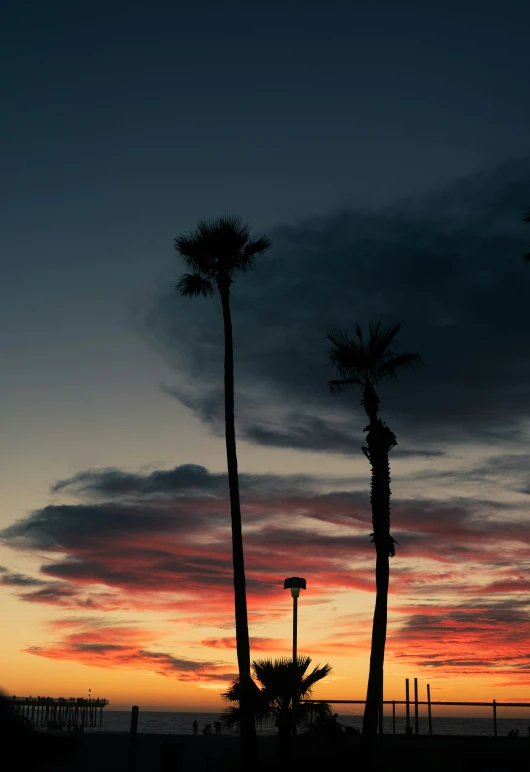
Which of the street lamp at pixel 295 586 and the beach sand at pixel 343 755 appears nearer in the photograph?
the beach sand at pixel 343 755

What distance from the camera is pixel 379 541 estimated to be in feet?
108

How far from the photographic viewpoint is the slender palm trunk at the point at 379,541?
31.4m

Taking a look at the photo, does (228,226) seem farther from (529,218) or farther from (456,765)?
(456,765)

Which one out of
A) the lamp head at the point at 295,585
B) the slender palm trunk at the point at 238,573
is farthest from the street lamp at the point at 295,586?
the slender palm trunk at the point at 238,573

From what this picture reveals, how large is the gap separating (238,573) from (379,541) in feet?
18.2

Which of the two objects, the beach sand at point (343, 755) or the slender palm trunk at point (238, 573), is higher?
the slender palm trunk at point (238, 573)

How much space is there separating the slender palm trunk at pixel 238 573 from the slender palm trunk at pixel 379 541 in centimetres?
A: 452

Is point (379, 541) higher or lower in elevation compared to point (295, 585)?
higher

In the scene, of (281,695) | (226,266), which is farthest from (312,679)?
(226,266)

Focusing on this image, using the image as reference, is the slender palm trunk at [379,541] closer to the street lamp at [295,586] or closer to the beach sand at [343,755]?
the beach sand at [343,755]

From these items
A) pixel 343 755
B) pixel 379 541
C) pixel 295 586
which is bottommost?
pixel 343 755

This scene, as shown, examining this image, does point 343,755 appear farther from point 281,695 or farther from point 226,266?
point 226,266

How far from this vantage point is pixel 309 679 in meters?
26.4

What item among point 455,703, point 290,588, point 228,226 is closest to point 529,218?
point 228,226
